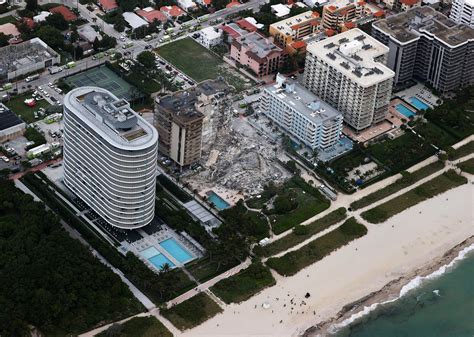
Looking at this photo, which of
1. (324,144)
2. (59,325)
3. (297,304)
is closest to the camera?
(59,325)

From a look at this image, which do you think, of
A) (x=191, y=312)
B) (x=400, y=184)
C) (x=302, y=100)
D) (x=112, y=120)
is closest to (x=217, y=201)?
(x=112, y=120)

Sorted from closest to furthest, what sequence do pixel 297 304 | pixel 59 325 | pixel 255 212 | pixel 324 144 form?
1. pixel 59 325
2. pixel 297 304
3. pixel 255 212
4. pixel 324 144

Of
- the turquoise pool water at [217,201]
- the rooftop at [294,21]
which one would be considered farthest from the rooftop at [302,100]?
the rooftop at [294,21]

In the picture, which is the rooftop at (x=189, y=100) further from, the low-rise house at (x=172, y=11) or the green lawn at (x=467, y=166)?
the green lawn at (x=467, y=166)

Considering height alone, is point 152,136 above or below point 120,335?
above

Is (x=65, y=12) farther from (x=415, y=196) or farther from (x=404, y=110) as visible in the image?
(x=415, y=196)

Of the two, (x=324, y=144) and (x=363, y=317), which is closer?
(x=363, y=317)

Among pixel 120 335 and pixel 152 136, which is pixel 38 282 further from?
pixel 152 136

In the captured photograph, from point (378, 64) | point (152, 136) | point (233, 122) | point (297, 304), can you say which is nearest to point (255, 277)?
point (297, 304)
